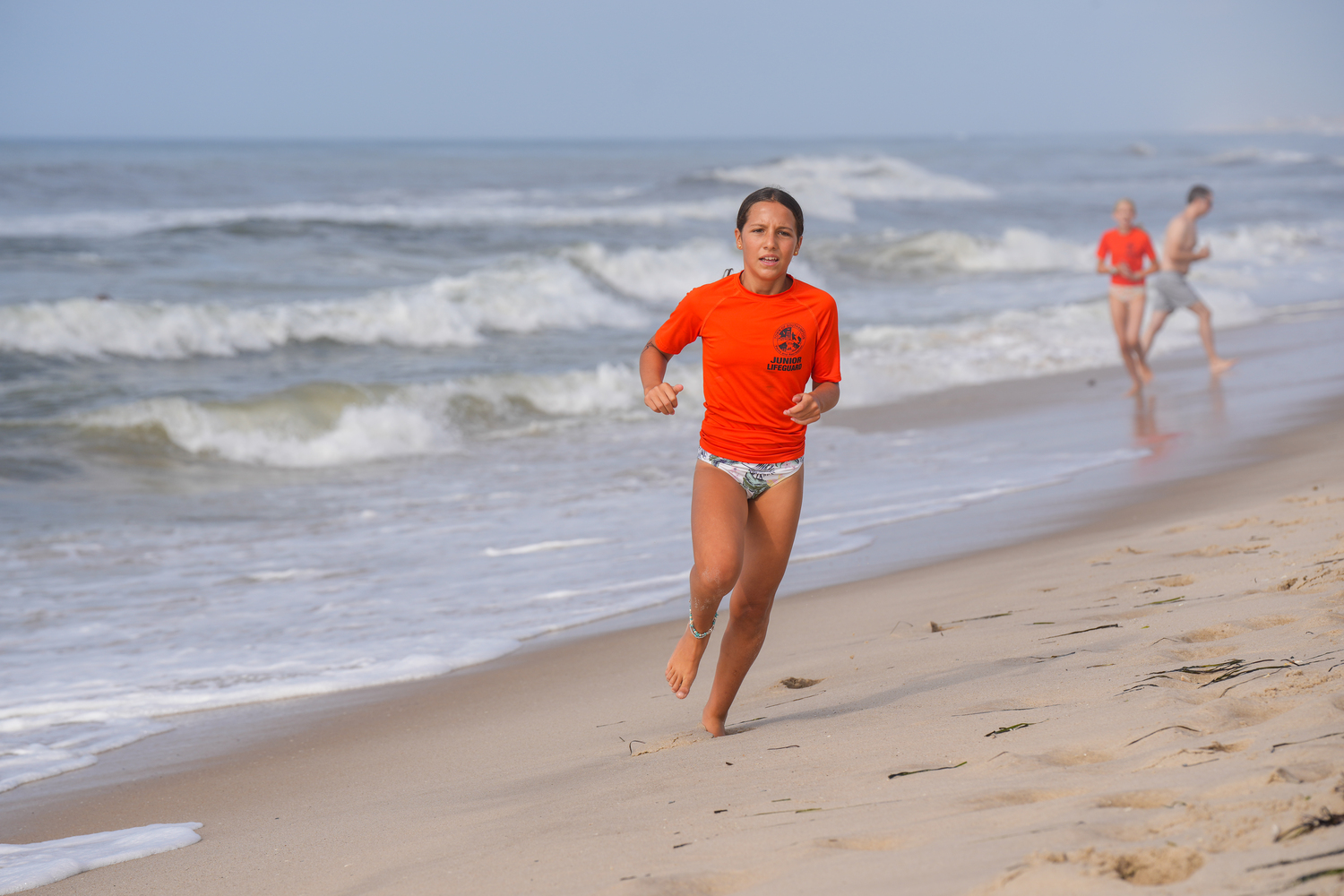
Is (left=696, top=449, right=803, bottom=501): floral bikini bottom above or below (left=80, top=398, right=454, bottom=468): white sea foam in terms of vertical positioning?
above

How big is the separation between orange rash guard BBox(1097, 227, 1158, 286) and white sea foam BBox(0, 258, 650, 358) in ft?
28.2

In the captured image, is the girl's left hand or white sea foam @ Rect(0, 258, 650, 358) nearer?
the girl's left hand

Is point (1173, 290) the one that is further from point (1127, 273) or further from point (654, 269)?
point (654, 269)

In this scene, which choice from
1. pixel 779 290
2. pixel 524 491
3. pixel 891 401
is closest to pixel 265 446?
pixel 524 491

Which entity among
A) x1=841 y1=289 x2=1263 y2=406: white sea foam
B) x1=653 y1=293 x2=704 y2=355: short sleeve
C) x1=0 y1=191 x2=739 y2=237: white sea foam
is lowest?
x1=841 y1=289 x2=1263 y2=406: white sea foam

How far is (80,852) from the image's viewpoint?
343 cm

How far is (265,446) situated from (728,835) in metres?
9.07

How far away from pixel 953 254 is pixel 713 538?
23.5 m

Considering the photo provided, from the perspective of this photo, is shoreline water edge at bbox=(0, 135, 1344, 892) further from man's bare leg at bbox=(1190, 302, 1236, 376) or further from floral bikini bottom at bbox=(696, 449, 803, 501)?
floral bikini bottom at bbox=(696, 449, 803, 501)

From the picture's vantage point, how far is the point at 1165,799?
8.01 ft

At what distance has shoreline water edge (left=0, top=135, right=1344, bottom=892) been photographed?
5637 millimetres

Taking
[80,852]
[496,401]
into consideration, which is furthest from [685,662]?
[496,401]

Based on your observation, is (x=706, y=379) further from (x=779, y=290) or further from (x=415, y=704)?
(x=415, y=704)

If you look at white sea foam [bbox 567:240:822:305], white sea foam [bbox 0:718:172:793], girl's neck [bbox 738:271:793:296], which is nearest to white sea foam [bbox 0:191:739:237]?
white sea foam [bbox 567:240:822:305]
